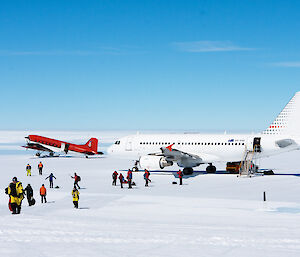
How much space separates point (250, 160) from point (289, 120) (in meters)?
6.28

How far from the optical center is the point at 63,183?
38688 mm

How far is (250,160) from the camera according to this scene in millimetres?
44625

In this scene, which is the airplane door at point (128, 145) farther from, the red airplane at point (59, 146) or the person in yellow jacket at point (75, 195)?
the red airplane at point (59, 146)

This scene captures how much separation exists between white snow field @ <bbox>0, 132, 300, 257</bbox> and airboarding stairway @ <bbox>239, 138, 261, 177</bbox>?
29.8ft

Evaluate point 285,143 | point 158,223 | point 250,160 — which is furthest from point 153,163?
point 158,223

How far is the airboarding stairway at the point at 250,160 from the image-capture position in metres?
44.6

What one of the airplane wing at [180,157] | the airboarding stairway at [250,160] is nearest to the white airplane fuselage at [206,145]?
the airboarding stairway at [250,160]

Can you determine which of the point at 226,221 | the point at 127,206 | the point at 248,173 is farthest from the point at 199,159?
the point at 226,221

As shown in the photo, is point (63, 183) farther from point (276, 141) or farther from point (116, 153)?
point (276, 141)

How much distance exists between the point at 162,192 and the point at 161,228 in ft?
44.6

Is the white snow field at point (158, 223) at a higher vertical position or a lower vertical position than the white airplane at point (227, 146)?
lower

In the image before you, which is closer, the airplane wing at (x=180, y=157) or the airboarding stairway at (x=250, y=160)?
the airboarding stairway at (x=250, y=160)

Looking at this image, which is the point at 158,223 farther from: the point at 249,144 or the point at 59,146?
the point at 59,146

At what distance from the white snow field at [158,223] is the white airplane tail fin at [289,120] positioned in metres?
12.2
